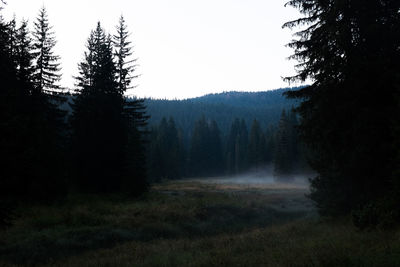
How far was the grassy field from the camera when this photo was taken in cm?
836

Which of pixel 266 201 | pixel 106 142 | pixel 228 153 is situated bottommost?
pixel 228 153

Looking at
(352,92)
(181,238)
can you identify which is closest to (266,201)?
(181,238)

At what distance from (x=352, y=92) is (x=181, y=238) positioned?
10.2 meters

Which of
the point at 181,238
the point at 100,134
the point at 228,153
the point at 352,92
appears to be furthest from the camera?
the point at 228,153

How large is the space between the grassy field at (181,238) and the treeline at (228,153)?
35783mm

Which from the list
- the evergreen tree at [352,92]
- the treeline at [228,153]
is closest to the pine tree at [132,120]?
the evergreen tree at [352,92]

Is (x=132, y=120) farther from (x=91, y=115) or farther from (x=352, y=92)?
(x=352, y=92)

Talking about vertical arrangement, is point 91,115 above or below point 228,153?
above

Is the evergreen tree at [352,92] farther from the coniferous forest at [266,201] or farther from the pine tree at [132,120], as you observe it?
the pine tree at [132,120]

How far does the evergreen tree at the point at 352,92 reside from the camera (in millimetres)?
12094

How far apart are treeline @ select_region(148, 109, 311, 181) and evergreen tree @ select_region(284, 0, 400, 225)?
45426mm

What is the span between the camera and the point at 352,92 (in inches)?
498

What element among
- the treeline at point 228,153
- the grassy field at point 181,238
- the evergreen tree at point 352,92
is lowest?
the treeline at point 228,153

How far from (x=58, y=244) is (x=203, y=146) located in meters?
91.5
